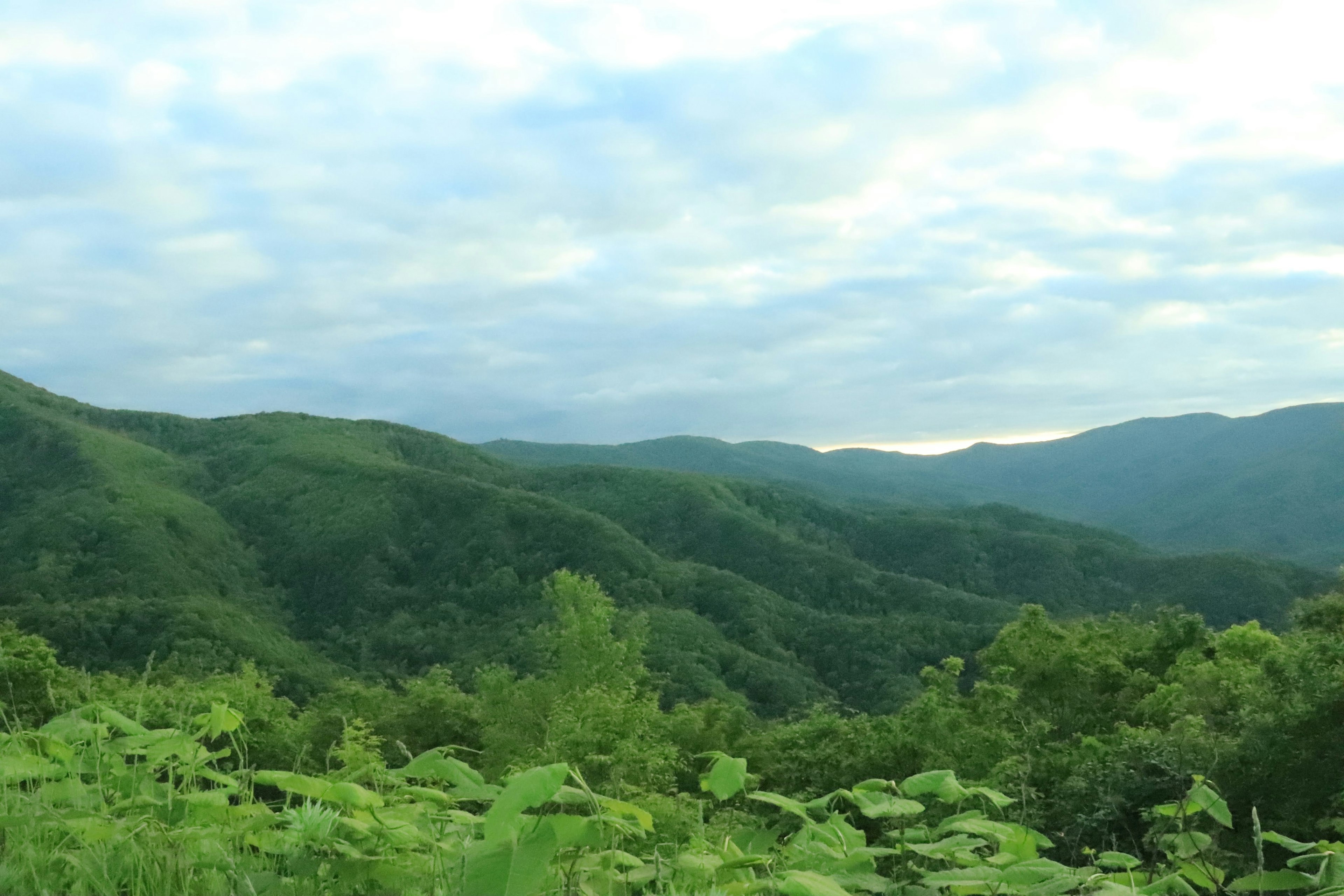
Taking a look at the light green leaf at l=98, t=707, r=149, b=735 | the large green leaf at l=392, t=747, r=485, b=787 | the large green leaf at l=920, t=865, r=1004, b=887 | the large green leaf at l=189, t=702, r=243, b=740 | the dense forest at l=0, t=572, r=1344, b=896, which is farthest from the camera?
the light green leaf at l=98, t=707, r=149, b=735

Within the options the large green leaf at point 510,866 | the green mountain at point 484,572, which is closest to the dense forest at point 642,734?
the large green leaf at point 510,866

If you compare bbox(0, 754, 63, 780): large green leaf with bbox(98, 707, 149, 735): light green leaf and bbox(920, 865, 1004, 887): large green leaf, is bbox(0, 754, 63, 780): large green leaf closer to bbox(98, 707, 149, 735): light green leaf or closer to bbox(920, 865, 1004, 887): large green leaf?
bbox(98, 707, 149, 735): light green leaf

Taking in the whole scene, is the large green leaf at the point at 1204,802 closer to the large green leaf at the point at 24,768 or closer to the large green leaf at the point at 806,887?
the large green leaf at the point at 806,887

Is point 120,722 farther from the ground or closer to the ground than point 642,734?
farther from the ground

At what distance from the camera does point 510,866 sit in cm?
189

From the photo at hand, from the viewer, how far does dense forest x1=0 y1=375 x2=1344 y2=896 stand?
2.33 metres

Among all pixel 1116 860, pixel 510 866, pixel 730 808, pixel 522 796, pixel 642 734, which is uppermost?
pixel 522 796

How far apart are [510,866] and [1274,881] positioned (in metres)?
1.92

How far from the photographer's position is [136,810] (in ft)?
8.83

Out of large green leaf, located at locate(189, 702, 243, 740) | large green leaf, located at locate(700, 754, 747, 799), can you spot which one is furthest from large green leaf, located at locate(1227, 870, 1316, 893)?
large green leaf, located at locate(189, 702, 243, 740)

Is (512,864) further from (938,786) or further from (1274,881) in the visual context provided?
(1274,881)

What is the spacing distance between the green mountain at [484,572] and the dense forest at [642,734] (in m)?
0.79

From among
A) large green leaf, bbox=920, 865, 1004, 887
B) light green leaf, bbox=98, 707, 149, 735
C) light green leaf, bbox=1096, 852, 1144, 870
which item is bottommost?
light green leaf, bbox=1096, 852, 1144, 870

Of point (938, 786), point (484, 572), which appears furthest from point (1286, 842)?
point (484, 572)
